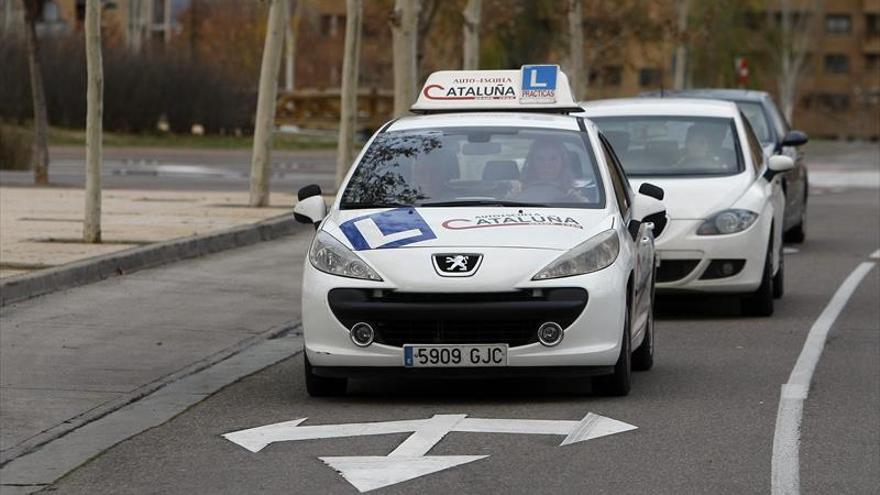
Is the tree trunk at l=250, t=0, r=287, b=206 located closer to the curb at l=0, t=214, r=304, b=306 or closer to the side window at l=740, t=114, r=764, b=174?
the curb at l=0, t=214, r=304, b=306

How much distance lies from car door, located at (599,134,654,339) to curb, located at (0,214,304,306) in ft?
17.1

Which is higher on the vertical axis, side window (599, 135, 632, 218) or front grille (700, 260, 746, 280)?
side window (599, 135, 632, 218)

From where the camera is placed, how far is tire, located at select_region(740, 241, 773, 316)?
1510 centimetres

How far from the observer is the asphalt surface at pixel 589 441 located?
851cm

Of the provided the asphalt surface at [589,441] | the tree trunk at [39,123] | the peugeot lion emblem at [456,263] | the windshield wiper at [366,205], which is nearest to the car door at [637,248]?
the asphalt surface at [589,441]

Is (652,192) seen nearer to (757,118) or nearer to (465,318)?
(465,318)

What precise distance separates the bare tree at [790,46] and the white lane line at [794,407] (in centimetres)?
10238

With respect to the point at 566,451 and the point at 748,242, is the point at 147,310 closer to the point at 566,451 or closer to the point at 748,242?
the point at 748,242

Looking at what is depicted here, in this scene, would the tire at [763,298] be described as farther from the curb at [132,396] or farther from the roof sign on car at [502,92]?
the curb at [132,396]

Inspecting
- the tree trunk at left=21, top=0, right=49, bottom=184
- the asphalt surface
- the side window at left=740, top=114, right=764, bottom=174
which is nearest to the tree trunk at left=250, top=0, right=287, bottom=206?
the tree trunk at left=21, top=0, right=49, bottom=184

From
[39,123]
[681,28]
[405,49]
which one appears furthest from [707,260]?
[681,28]

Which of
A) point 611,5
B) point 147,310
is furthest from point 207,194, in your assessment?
point 611,5

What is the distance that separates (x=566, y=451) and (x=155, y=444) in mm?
1858

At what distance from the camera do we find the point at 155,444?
375 inches
